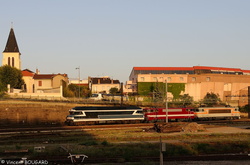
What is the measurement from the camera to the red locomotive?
5895 cm

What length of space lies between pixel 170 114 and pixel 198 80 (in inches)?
2114

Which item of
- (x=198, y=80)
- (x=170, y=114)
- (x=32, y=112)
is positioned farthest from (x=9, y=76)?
(x=170, y=114)

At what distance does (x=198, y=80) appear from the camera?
110 metres

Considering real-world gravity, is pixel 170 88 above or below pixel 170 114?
above

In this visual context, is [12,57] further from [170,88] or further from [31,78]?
[170,88]

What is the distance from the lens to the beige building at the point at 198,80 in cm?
10575

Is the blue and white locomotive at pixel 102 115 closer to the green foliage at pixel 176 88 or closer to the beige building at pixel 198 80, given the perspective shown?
the green foliage at pixel 176 88

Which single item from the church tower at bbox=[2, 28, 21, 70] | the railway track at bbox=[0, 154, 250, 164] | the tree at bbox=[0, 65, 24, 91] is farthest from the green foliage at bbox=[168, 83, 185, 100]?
the railway track at bbox=[0, 154, 250, 164]

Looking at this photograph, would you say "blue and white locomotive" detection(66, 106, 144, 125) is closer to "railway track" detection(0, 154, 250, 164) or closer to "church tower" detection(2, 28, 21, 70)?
"railway track" detection(0, 154, 250, 164)

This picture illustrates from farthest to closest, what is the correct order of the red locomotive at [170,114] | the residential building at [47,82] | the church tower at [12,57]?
1. the church tower at [12,57]
2. the residential building at [47,82]
3. the red locomotive at [170,114]

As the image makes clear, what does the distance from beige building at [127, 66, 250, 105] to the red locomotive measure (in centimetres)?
A: 4282

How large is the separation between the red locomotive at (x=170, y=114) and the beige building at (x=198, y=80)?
4282cm

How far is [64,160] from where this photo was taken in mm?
26391

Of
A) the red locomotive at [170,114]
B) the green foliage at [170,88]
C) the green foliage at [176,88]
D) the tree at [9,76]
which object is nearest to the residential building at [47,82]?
the tree at [9,76]
